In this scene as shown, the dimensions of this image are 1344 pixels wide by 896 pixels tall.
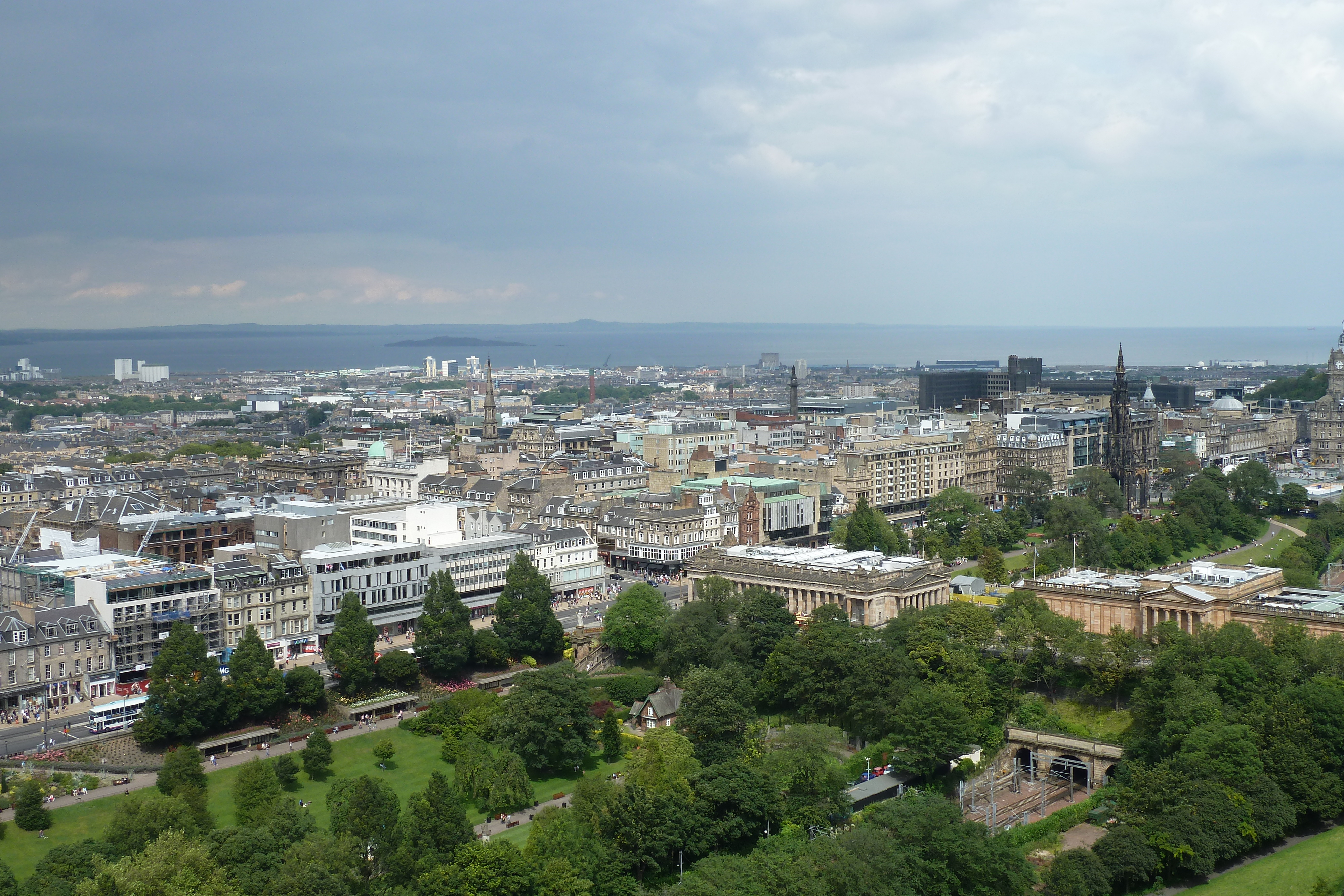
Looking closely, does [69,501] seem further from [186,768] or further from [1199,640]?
[1199,640]

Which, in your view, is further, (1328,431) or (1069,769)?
(1328,431)

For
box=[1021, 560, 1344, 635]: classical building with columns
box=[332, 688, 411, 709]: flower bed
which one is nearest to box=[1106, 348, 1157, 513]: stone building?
box=[1021, 560, 1344, 635]: classical building with columns

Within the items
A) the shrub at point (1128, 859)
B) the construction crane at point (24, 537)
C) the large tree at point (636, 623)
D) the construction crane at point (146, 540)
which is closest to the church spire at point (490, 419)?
the construction crane at point (24, 537)

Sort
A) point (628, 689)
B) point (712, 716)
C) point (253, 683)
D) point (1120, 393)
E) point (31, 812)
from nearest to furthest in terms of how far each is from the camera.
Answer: point (31, 812)
point (712, 716)
point (253, 683)
point (628, 689)
point (1120, 393)

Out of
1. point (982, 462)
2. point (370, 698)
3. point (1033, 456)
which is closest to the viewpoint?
point (370, 698)

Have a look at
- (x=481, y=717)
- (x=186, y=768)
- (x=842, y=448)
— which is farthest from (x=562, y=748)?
(x=842, y=448)

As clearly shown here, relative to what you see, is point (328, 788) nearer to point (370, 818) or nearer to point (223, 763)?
point (223, 763)

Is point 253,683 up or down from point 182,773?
up

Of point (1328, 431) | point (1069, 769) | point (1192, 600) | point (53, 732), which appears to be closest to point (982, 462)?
point (1328, 431)
